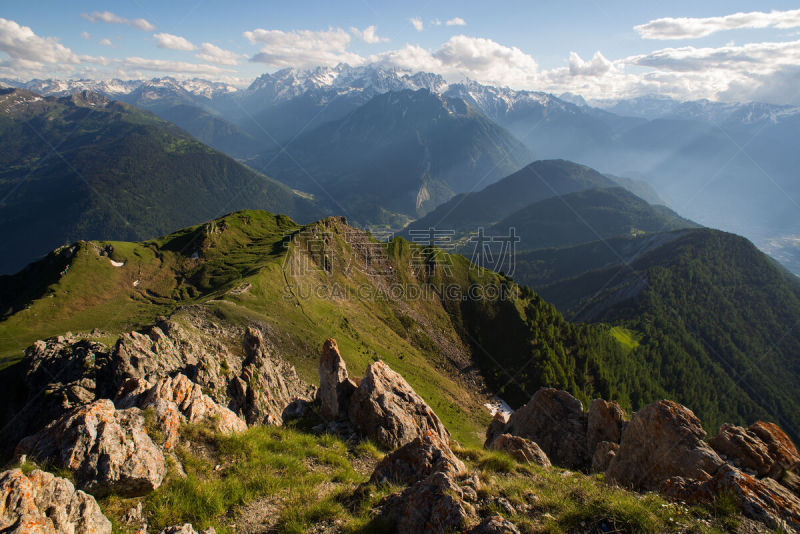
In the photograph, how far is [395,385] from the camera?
1113 inches

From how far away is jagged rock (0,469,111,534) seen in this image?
8.97 m

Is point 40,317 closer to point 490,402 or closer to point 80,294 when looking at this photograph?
point 80,294

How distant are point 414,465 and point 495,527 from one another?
6515 millimetres

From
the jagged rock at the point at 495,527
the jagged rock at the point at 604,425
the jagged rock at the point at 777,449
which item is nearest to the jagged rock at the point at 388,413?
the jagged rock at the point at 495,527


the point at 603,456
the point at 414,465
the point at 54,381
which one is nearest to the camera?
the point at 414,465

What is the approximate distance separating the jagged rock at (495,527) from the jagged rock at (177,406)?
1217 cm

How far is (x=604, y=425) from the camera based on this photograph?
3525cm

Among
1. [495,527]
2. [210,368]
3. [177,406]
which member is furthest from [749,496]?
[210,368]

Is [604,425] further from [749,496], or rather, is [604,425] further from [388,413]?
[388,413]

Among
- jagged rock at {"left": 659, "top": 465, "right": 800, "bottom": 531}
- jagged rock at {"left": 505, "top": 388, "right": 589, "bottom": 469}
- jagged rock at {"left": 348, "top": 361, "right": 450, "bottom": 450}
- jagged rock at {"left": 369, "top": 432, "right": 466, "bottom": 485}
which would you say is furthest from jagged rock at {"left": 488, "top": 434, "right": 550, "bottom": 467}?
jagged rock at {"left": 369, "top": 432, "right": 466, "bottom": 485}

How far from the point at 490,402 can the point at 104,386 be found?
257ft

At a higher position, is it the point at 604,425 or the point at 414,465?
the point at 414,465

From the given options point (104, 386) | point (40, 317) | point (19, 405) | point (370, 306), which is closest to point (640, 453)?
point (104, 386)

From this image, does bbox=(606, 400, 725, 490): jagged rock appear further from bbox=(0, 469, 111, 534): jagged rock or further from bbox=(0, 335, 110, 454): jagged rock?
bbox=(0, 335, 110, 454): jagged rock
